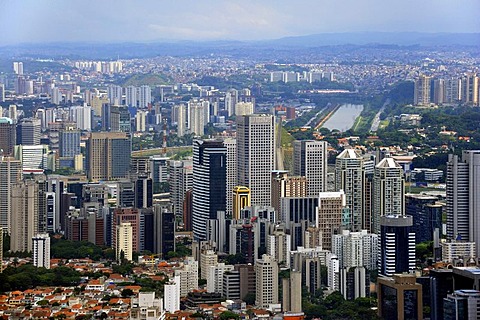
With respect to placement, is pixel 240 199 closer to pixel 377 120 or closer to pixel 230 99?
pixel 377 120

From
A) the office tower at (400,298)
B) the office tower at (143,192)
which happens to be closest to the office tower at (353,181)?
the office tower at (143,192)

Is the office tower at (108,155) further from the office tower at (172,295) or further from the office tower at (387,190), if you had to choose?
the office tower at (172,295)

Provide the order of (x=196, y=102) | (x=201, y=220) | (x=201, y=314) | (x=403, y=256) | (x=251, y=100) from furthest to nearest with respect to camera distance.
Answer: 1. (x=196, y=102)
2. (x=251, y=100)
3. (x=201, y=220)
4. (x=403, y=256)
5. (x=201, y=314)

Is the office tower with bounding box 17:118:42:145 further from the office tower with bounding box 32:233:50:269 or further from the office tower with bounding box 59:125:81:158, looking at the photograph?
the office tower with bounding box 32:233:50:269

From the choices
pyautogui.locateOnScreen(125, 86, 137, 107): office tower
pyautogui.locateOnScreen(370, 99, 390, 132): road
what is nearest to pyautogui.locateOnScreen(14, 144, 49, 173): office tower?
pyautogui.locateOnScreen(125, 86, 137, 107): office tower

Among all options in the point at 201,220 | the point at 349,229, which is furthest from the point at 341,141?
the point at 349,229

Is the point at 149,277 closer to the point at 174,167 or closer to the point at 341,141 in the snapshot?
the point at 174,167
